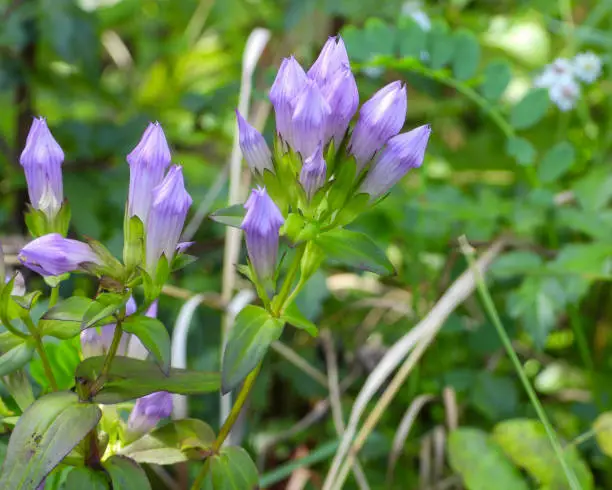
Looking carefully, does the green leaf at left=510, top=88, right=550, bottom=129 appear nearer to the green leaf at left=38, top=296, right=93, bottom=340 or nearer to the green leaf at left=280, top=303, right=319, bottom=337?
the green leaf at left=280, top=303, right=319, bottom=337

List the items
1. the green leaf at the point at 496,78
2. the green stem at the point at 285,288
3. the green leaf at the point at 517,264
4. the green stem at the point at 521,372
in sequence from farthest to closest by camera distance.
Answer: the green leaf at the point at 496,78 → the green leaf at the point at 517,264 → the green stem at the point at 521,372 → the green stem at the point at 285,288

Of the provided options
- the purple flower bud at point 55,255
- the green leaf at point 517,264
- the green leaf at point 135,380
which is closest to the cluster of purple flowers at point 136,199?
the purple flower bud at point 55,255

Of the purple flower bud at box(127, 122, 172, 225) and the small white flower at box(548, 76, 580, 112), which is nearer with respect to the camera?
the purple flower bud at box(127, 122, 172, 225)

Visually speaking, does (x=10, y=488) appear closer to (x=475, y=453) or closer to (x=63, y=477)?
(x=63, y=477)

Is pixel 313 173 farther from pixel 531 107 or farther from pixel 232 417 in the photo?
pixel 531 107

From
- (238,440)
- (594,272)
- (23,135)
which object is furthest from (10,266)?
(594,272)

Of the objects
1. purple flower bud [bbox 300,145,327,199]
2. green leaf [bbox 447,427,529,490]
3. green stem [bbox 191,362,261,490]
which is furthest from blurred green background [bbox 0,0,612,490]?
purple flower bud [bbox 300,145,327,199]

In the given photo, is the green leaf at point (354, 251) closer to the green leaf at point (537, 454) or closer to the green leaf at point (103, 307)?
the green leaf at point (103, 307)
